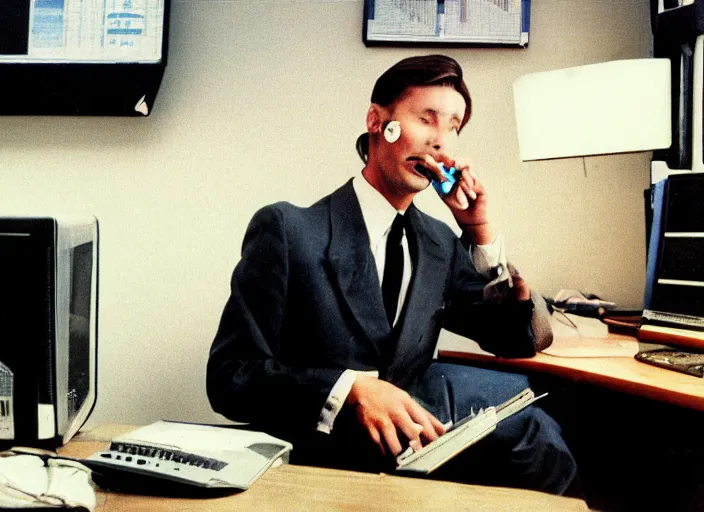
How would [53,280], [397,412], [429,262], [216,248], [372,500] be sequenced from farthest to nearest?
[216,248]
[429,262]
[397,412]
[53,280]
[372,500]

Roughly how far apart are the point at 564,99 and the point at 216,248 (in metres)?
0.81

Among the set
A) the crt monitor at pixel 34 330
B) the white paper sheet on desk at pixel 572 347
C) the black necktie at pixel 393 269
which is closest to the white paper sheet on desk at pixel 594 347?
the white paper sheet on desk at pixel 572 347

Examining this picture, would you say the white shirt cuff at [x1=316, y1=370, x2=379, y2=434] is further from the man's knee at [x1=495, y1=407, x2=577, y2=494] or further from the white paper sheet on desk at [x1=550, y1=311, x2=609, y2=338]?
the white paper sheet on desk at [x1=550, y1=311, x2=609, y2=338]

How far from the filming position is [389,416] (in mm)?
1107

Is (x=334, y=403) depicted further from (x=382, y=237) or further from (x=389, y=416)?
(x=382, y=237)

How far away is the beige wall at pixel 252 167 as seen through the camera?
1383 mm

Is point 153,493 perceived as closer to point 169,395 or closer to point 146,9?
point 169,395

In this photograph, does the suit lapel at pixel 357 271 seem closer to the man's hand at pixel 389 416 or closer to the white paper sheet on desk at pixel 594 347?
the man's hand at pixel 389 416

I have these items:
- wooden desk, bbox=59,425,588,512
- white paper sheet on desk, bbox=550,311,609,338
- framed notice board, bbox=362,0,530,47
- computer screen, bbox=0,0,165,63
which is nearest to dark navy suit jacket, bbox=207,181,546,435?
white paper sheet on desk, bbox=550,311,609,338

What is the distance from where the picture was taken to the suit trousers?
1120 millimetres

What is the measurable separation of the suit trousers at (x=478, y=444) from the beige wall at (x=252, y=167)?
29cm

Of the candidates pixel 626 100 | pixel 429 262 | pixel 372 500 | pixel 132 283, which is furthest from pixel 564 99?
pixel 132 283

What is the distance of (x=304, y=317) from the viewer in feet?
3.88

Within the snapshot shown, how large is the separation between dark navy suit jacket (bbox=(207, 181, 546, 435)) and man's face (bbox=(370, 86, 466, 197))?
0.07 metres
